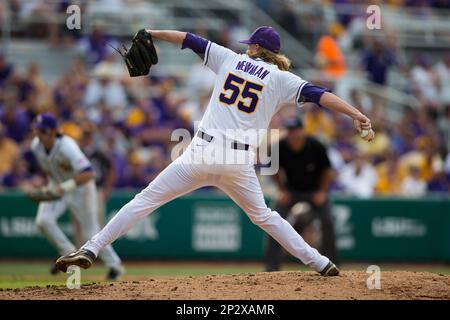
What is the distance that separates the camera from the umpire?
12188 millimetres

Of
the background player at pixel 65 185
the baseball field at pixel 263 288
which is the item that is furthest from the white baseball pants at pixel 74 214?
the baseball field at pixel 263 288

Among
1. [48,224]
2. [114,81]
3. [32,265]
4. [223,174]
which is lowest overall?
[32,265]

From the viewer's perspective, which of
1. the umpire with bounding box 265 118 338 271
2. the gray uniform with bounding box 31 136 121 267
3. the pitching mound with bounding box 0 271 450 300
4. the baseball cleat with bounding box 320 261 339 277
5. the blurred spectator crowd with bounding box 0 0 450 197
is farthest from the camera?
the blurred spectator crowd with bounding box 0 0 450 197

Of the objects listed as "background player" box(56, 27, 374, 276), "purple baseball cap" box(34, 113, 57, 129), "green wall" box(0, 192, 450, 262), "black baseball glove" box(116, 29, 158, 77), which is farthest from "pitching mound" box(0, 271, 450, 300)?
"green wall" box(0, 192, 450, 262)

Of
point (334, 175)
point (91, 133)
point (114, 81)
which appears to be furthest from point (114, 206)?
point (334, 175)

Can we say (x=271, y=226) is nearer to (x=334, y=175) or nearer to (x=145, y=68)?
(x=145, y=68)

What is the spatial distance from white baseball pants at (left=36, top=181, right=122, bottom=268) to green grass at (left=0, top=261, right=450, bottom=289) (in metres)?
0.50

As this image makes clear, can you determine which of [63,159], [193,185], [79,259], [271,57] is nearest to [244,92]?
[271,57]

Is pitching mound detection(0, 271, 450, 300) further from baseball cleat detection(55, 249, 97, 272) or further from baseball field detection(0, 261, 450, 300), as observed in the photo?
baseball cleat detection(55, 249, 97, 272)

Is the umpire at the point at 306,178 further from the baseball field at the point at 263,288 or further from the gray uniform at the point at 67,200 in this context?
the baseball field at the point at 263,288

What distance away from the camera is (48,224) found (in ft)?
37.7

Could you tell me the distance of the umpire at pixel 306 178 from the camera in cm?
1219

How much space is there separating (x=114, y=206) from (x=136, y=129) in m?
2.11

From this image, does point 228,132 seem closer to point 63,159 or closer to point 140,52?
point 140,52
